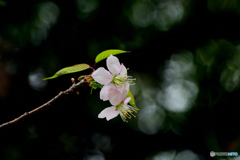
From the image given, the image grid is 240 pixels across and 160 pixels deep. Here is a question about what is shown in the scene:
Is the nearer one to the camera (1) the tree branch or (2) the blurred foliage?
(1) the tree branch

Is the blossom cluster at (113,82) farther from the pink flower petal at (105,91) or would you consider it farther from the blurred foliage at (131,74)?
the blurred foliage at (131,74)

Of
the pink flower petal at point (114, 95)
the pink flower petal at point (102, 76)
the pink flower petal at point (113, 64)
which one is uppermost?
the pink flower petal at point (113, 64)

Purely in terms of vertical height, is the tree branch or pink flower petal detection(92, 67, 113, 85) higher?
pink flower petal detection(92, 67, 113, 85)

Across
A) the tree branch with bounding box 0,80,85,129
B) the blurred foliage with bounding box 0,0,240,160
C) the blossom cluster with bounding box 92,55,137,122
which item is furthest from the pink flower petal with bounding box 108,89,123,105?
the blurred foliage with bounding box 0,0,240,160

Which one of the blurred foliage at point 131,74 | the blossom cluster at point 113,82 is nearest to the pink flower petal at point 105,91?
the blossom cluster at point 113,82

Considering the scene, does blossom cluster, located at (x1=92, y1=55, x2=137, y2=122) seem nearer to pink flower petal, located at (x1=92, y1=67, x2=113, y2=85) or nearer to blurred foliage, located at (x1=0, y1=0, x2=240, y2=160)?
pink flower petal, located at (x1=92, y1=67, x2=113, y2=85)

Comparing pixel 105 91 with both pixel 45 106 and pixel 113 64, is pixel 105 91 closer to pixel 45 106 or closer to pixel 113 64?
pixel 113 64

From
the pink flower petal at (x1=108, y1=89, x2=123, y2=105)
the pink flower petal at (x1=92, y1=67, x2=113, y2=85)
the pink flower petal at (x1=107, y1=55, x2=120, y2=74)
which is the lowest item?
the pink flower petal at (x1=108, y1=89, x2=123, y2=105)
